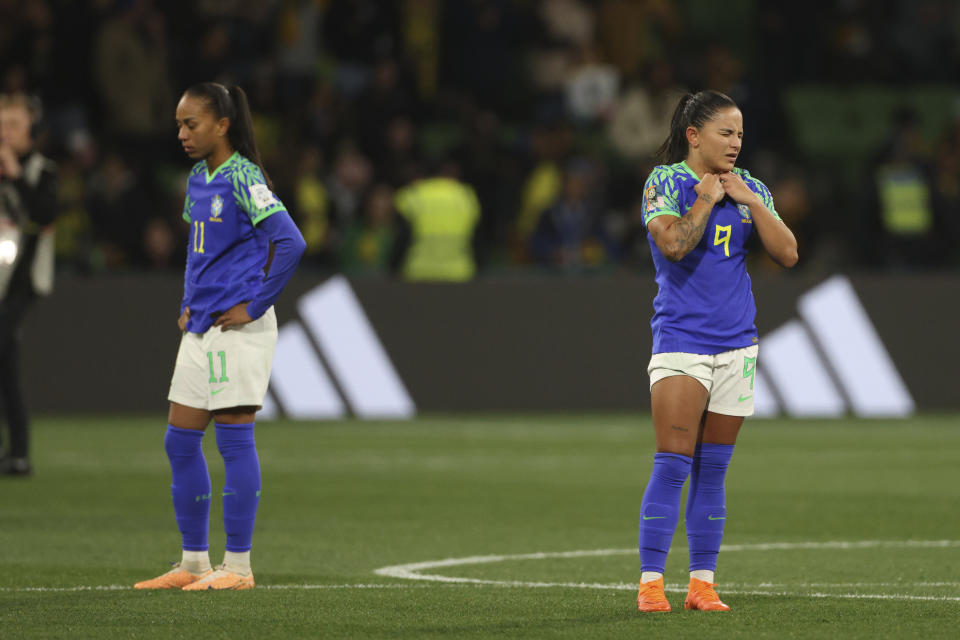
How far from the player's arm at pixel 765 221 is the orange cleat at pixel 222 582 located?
243 centimetres

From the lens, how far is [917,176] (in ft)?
62.6

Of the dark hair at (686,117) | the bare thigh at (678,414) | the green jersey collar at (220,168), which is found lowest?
the bare thigh at (678,414)

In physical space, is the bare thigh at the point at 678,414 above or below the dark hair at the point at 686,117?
below

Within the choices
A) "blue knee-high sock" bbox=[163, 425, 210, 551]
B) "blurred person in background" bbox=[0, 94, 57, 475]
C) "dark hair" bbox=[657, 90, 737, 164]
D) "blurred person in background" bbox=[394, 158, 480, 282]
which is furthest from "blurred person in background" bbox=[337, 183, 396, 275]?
"dark hair" bbox=[657, 90, 737, 164]

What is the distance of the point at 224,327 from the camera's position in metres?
7.09

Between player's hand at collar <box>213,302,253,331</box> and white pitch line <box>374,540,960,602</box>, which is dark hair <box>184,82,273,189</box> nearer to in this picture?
player's hand at collar <box>213,302,253,331</box>

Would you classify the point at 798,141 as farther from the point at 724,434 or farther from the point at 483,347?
the point at 724,434

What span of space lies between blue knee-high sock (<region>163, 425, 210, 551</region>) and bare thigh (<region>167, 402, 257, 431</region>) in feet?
0.11

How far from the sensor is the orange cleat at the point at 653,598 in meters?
6.34

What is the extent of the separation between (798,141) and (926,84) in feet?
8.10

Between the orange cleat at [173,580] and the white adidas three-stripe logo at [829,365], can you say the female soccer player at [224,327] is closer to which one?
the orange cleat at [173,580]

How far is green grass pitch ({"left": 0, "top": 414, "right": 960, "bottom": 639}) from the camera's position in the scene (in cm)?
629

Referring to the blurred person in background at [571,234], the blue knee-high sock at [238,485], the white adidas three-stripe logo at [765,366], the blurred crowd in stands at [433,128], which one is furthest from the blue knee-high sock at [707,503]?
the blurred person in background at [571,234]

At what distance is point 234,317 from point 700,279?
1870 millimetres
